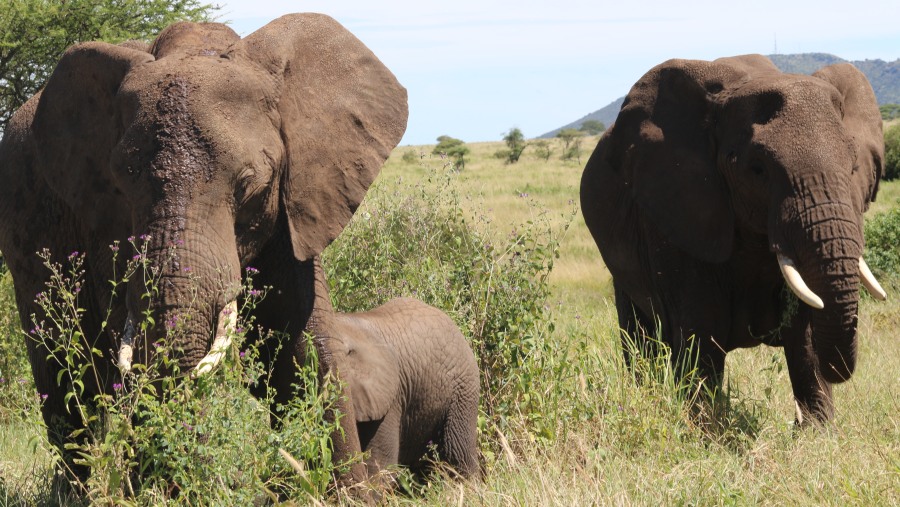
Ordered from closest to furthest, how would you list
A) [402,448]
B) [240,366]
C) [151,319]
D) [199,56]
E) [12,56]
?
1. [151,319]
2. [240,366]
3. [199,56]
4. [402,448]
5. [12,56]

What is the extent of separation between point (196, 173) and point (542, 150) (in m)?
48.4

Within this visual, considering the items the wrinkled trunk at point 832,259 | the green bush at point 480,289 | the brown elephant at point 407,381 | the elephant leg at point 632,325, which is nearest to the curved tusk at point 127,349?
the brown elephant at point 407,381

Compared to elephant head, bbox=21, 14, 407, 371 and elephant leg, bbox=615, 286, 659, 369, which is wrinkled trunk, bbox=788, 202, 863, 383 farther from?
elephant head, bbox=21, 14, 407, 371

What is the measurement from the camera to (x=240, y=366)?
4590 mm

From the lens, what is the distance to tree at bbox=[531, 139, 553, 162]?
51719mm

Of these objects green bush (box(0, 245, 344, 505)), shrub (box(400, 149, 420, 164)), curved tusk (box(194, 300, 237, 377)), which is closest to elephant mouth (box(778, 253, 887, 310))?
green bush (box(0, 245, 344, 505))

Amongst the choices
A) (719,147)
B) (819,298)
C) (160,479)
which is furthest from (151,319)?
(719,147)

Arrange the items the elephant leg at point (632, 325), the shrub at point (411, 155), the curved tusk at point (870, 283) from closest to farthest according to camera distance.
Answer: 1. the curved tusk at point (870, 283)
2. the elephant leg at point (632, 325)
3. the shrub at point (411, 155)

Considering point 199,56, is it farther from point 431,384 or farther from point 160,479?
point 431,384

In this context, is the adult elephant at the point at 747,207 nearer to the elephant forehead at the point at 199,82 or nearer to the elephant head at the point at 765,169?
the elephant head at the point at 765,169

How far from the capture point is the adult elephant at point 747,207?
6.38 metres

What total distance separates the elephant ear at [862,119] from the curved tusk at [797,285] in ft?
3.10

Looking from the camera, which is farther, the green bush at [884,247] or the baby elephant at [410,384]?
the green bush at [884,247]

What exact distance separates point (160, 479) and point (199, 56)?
1604 millimetres
